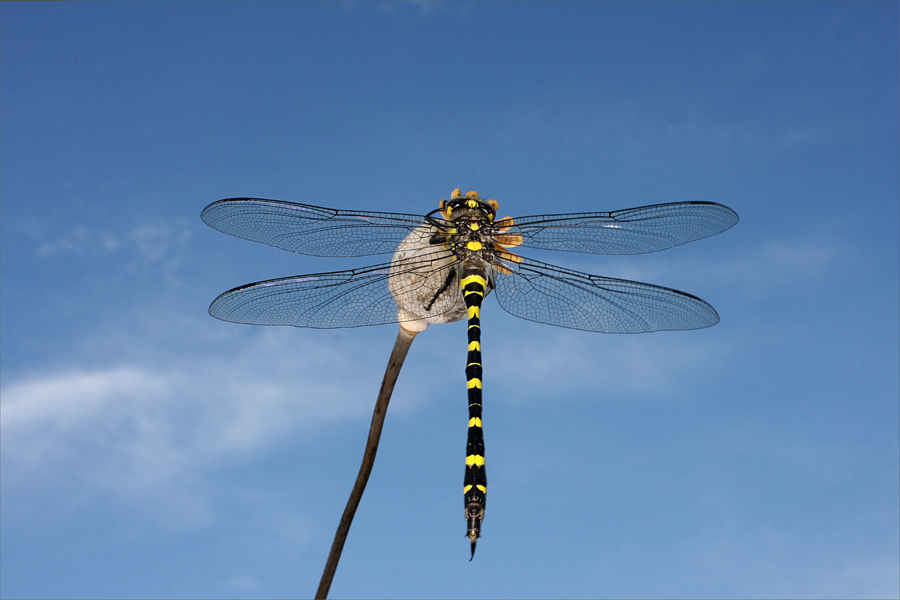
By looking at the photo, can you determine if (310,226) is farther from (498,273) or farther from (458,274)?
(498,273)

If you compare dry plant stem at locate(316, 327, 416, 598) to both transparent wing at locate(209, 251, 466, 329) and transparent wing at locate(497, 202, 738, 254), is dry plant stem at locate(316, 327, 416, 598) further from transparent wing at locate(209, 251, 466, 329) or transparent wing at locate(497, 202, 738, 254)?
transparent wing at locate(497, 202, 738, 254)

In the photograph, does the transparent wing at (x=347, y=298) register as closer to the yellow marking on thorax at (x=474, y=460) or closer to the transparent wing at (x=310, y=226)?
the transparent wing at (x=310, y=226)

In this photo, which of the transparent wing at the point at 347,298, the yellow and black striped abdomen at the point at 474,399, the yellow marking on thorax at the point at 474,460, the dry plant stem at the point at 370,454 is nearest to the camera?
the yellow and black striped abdomen at the point at 474,399

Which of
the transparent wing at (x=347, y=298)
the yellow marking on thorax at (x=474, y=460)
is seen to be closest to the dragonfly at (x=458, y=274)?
the transparent wing at (x=347, y=298)

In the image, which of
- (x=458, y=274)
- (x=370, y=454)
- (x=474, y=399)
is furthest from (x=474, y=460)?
(x=458, y=274)

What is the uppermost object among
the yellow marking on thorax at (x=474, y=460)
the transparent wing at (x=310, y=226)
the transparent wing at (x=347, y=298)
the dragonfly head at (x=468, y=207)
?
the dragonfly head at (x=468, y=207)

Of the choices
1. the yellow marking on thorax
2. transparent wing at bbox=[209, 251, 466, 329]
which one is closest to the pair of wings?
transparent wing at bbox=[209, 251, 466, 329]
